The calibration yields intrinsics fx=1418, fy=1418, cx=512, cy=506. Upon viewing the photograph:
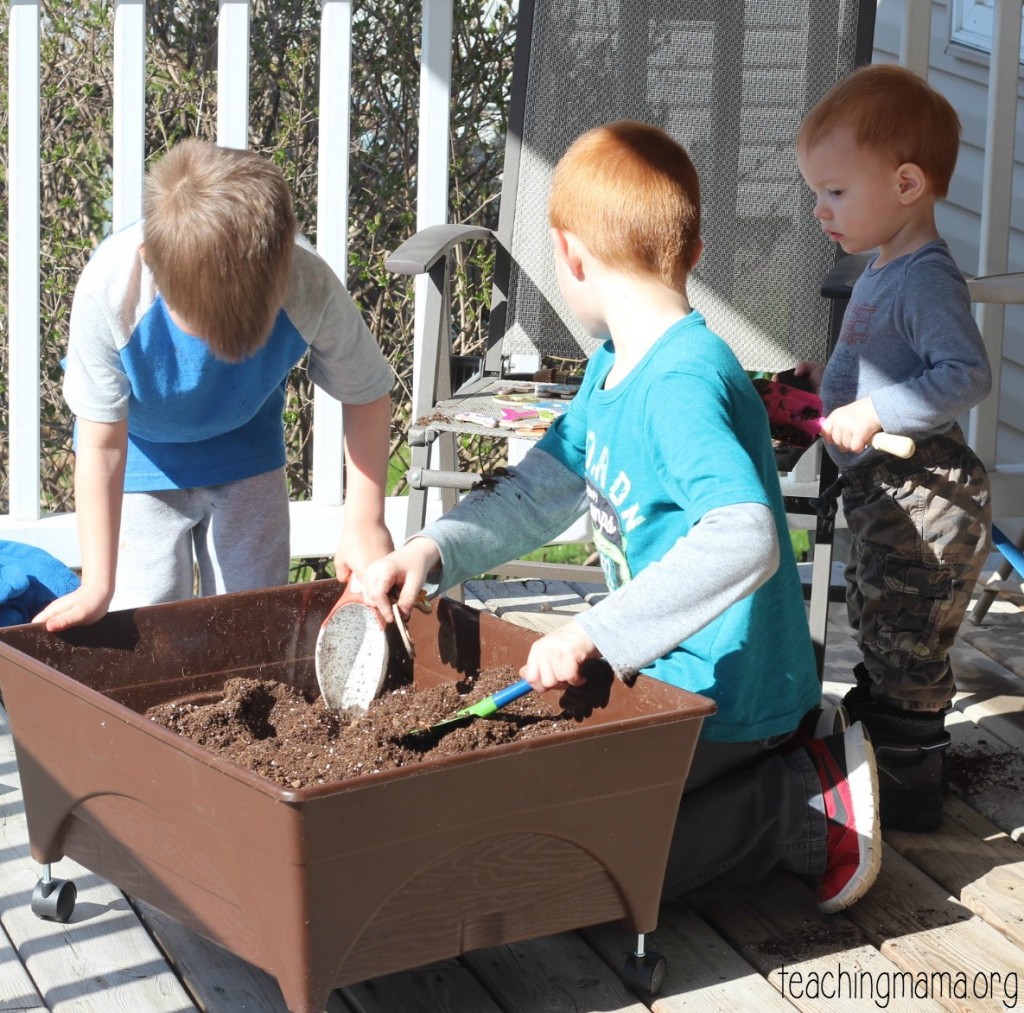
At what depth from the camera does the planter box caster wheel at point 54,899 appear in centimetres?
181

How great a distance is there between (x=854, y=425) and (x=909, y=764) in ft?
1.77

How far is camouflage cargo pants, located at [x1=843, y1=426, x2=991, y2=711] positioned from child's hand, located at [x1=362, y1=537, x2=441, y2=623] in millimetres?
745

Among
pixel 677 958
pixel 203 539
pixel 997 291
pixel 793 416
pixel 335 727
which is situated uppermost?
pixel 997 291

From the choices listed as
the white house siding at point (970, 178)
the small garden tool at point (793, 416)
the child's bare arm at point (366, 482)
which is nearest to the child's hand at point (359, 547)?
the child's bare arm at point (366, 482)

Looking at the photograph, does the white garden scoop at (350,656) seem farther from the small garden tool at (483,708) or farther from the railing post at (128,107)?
the railing post at (128,107)

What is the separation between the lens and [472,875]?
1.53 meters

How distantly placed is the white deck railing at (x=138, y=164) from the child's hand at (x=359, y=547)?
3.67 feet

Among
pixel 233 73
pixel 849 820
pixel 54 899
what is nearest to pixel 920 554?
pixel 849 820

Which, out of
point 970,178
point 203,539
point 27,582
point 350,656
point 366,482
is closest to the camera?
point 350,656

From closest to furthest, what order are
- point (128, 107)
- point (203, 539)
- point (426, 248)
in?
1. point (203, 539)
2. point (426, 248)
3. point (128, 107)

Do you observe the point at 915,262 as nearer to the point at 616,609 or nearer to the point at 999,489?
the point at 616,609

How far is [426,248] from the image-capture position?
2742 mm

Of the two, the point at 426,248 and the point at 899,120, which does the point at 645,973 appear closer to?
the point at 899,120

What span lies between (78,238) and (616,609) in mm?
2607
